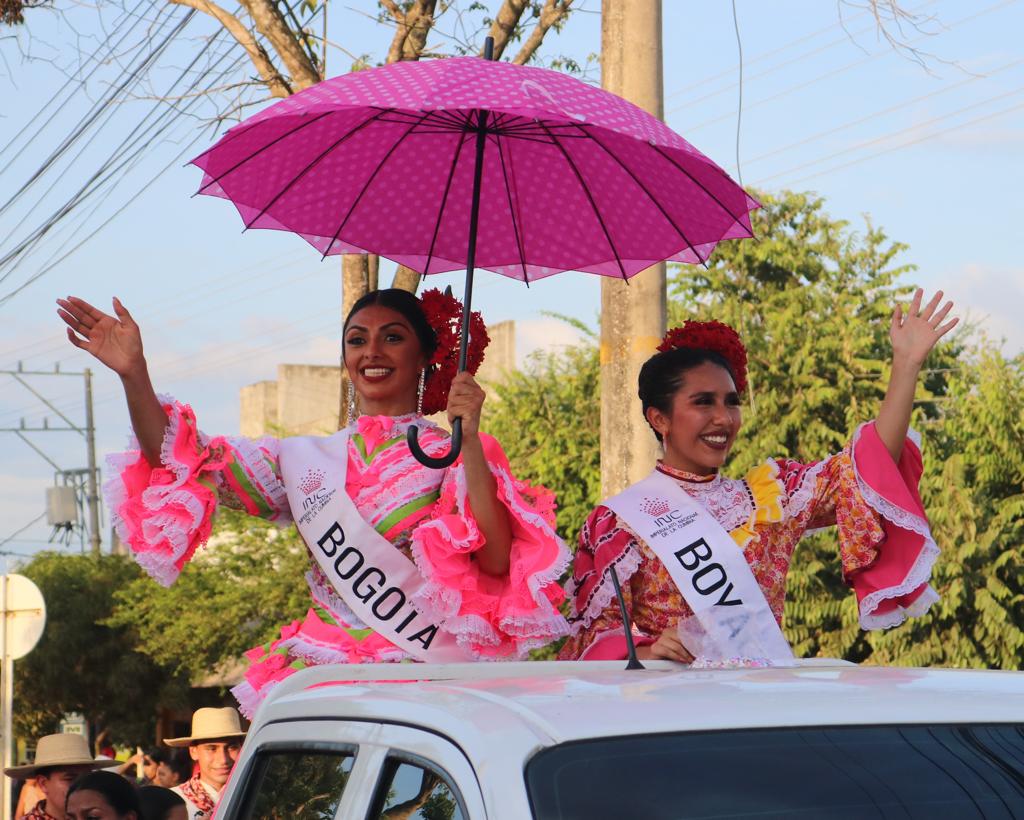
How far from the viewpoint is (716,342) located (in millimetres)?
4535

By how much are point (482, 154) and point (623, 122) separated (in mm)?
619

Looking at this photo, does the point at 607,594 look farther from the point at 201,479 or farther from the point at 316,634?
the point at 201,479

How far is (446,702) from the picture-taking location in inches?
96.7

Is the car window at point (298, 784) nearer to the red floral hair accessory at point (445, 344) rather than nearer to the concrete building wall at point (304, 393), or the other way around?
the red floral hair accessory at point (445, 344)

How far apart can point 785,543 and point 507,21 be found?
5.75m

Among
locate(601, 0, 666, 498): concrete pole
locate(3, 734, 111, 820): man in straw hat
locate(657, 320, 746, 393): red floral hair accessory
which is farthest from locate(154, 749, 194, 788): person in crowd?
locate(657, 320, 746, 393): red floral hair accessory

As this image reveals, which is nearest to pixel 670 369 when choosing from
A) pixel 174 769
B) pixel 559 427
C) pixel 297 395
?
pixel 174 769

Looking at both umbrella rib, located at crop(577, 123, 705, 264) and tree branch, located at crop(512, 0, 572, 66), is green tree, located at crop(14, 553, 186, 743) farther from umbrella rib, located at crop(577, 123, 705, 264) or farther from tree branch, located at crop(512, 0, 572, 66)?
umbrella rib, located at crop(577, 123, 705, 264)

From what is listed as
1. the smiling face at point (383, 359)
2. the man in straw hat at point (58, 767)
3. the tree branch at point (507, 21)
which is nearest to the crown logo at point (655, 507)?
the smiling face at point (383, 359)

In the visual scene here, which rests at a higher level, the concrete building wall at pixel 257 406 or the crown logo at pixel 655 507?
the concrete building wall at pixel 257 406

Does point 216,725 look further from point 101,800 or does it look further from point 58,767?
point 101,800

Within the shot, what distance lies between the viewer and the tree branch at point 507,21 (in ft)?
30.6

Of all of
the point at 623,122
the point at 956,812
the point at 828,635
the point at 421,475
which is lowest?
the point at 828,635

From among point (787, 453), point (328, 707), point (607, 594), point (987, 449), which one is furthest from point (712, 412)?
point (787, 453)
